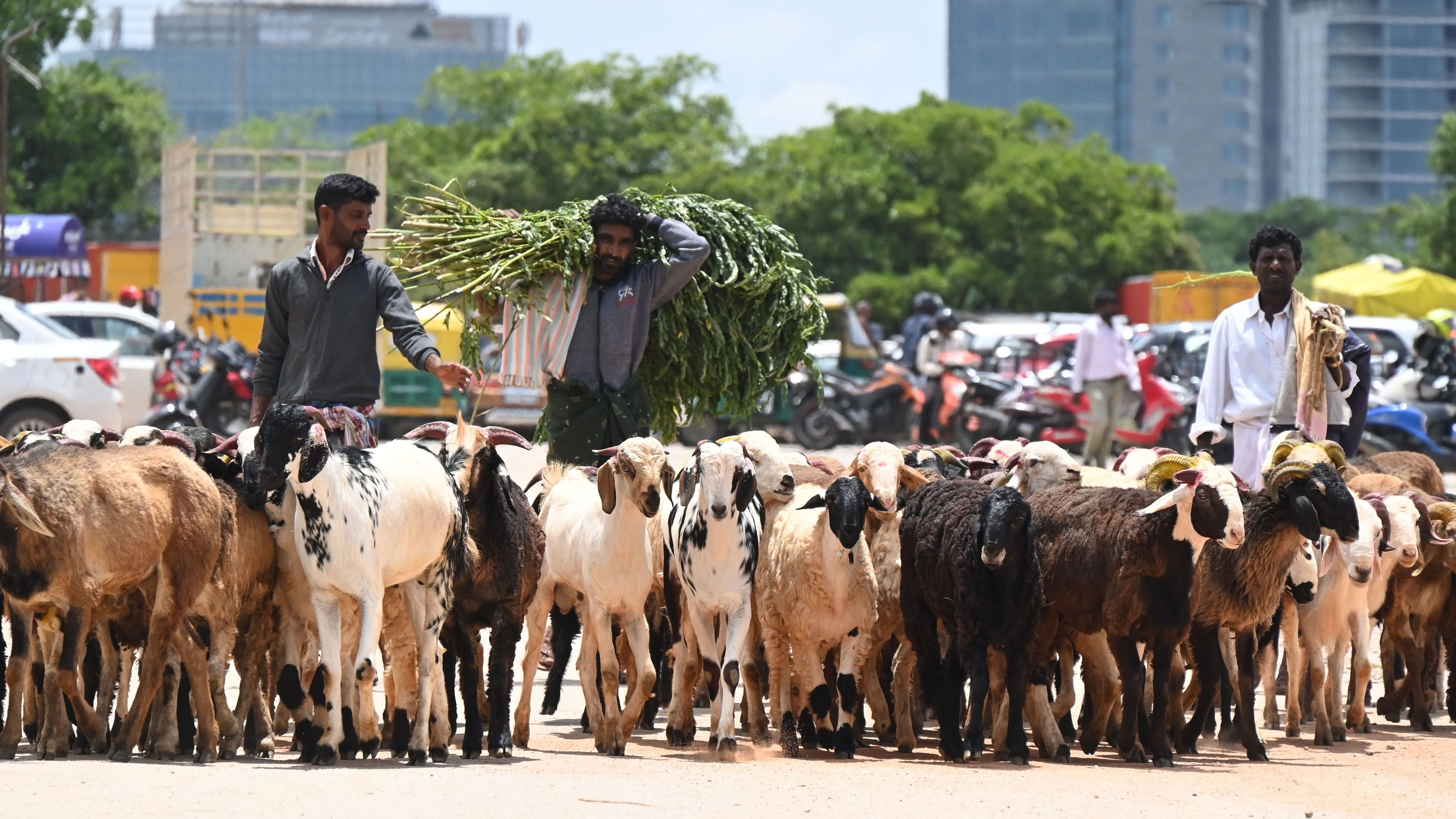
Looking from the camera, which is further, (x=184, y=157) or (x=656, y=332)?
(x=184, y=157)

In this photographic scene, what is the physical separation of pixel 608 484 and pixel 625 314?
170cm

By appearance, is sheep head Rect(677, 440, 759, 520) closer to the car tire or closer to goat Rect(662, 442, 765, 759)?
goat Rect(662, 442, 765, 759)

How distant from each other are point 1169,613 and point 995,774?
1.11 m

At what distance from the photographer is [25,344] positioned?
64.3 feet

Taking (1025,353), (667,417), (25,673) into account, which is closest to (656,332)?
(667,417)

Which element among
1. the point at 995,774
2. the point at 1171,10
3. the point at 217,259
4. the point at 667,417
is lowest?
the point at 995,774

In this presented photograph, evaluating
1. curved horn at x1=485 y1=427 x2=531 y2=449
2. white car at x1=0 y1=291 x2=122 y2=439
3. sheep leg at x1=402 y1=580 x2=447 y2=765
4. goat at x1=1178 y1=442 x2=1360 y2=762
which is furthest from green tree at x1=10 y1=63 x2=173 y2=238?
goat at x1=1178 y1=442 x2=1360 y2=762

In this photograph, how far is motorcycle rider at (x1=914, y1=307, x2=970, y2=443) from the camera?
2305 cm

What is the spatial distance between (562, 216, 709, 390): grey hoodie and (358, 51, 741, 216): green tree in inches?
1391

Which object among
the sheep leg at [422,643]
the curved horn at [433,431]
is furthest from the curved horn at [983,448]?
the sheep leg at [422,643]

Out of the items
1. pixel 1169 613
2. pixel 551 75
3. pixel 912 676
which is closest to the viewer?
pixel 1169 613

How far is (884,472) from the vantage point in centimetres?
873

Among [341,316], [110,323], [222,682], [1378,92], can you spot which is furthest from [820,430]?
[1378,92]

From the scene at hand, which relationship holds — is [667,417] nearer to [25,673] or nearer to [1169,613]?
[1169,613]
